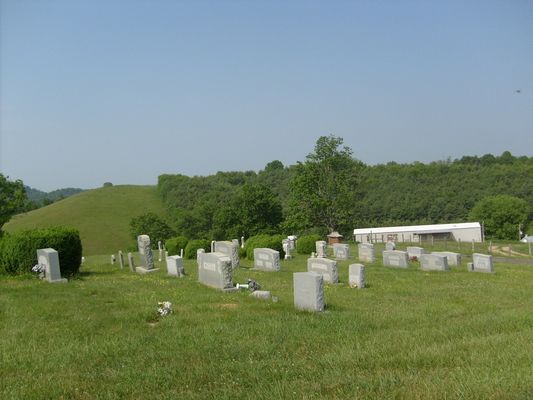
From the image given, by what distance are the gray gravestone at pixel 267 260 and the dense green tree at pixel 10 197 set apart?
24704 millimetres

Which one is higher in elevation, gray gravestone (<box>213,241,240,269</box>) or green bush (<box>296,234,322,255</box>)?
gray gravestone (<box>213,241,240,269</box>)

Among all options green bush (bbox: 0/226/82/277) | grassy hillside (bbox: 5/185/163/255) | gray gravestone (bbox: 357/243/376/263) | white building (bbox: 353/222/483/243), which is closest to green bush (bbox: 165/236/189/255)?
gray gravestone (bbox: 357/243/376/263)

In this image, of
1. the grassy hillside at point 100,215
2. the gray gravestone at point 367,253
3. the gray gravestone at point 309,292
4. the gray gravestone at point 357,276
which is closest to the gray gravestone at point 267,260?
the gray gravestone at point 357,276

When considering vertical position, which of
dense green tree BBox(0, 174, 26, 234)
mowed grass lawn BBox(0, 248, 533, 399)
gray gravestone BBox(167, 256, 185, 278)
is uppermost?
dense green tree BBox(0, 174, 26, 234)

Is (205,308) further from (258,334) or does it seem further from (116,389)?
(116,389)

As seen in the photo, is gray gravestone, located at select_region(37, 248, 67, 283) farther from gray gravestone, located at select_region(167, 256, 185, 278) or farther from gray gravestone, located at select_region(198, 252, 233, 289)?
gray gravestone, located at select_region(198, 252, 233, 289)

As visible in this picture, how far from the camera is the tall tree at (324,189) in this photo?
1933 inches

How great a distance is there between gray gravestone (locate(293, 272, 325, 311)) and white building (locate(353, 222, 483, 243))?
4369cm

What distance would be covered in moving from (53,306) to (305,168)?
41805 millimetres

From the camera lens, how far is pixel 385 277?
15.9 m

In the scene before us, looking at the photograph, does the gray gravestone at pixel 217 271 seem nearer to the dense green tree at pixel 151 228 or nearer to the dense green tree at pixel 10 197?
the dense green tree at pixel 10 197

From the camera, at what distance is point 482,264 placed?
64.3ft

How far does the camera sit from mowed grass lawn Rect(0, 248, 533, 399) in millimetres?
A: 4453

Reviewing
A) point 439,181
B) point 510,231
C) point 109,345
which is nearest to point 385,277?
point 109,345
